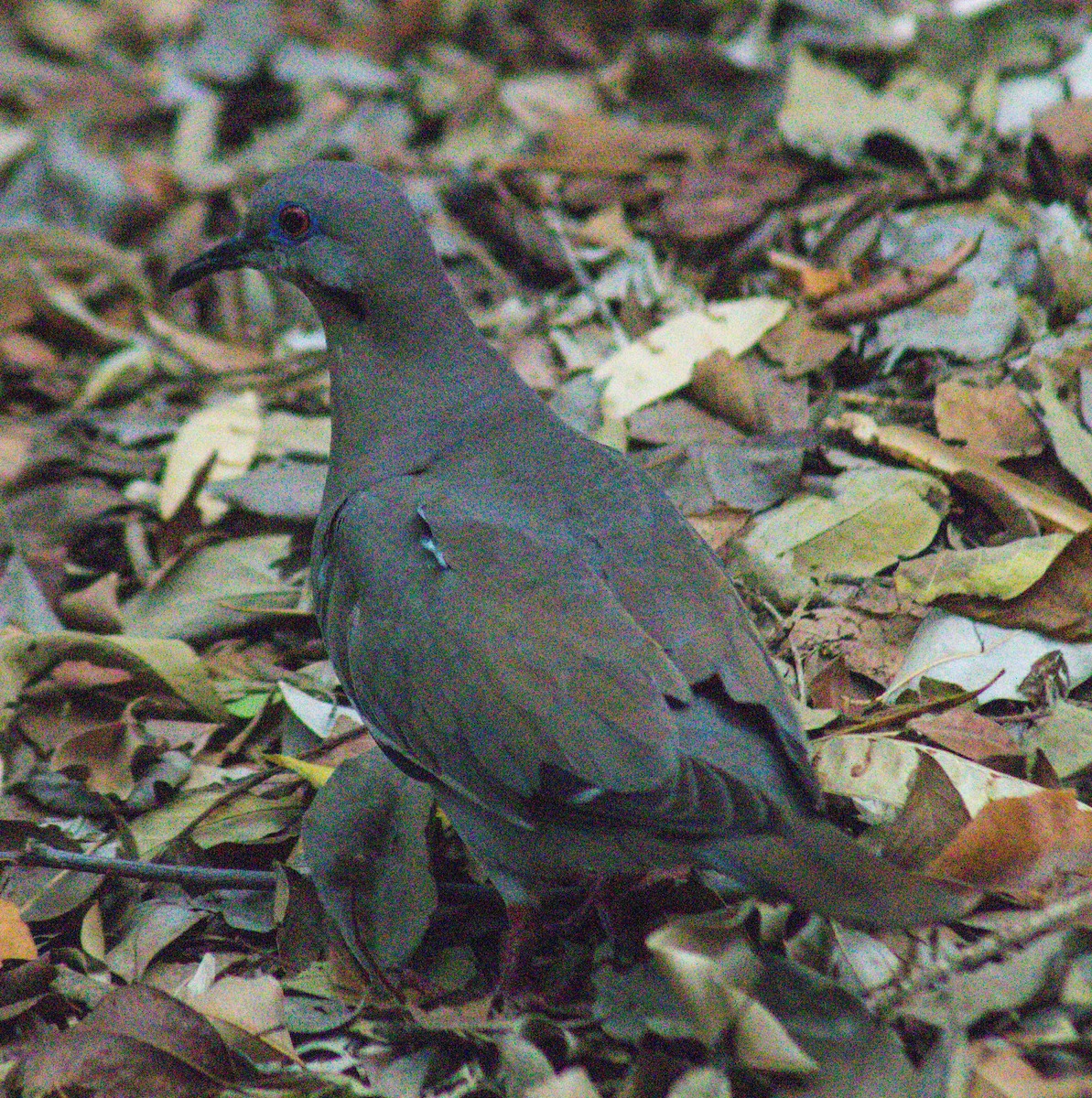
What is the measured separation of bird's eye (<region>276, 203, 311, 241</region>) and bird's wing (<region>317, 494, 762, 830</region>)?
0.71 meters

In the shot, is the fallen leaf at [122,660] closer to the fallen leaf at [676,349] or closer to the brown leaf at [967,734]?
the fallen leaf at [676,349]

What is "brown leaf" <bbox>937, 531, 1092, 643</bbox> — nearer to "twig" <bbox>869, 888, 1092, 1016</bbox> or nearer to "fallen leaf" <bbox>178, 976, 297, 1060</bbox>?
"twig" <bbox>869, 888, 1092, 1016</bbox>

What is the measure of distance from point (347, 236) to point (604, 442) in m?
1.17

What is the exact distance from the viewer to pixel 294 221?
136 inches

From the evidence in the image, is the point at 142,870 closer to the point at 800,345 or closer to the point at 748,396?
the point at 748,396

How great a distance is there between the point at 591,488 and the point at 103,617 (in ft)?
5.43

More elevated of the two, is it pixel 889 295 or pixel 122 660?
pixel 889 295

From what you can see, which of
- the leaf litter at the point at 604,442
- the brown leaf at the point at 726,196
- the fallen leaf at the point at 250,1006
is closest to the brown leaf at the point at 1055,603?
the leaf litter at the point at 604,442

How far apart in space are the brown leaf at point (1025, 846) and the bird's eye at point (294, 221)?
1924 mm

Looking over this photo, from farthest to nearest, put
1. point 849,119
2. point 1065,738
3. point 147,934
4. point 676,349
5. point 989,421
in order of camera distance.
Result: point 849,119, point 676,349, point 989,421, point 147,934, point 1065,738

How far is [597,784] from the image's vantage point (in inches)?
103

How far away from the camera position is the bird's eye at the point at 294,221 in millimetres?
3434

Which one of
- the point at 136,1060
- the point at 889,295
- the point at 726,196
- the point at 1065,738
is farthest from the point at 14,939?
the point at 726,196

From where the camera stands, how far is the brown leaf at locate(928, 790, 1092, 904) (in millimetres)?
2770
